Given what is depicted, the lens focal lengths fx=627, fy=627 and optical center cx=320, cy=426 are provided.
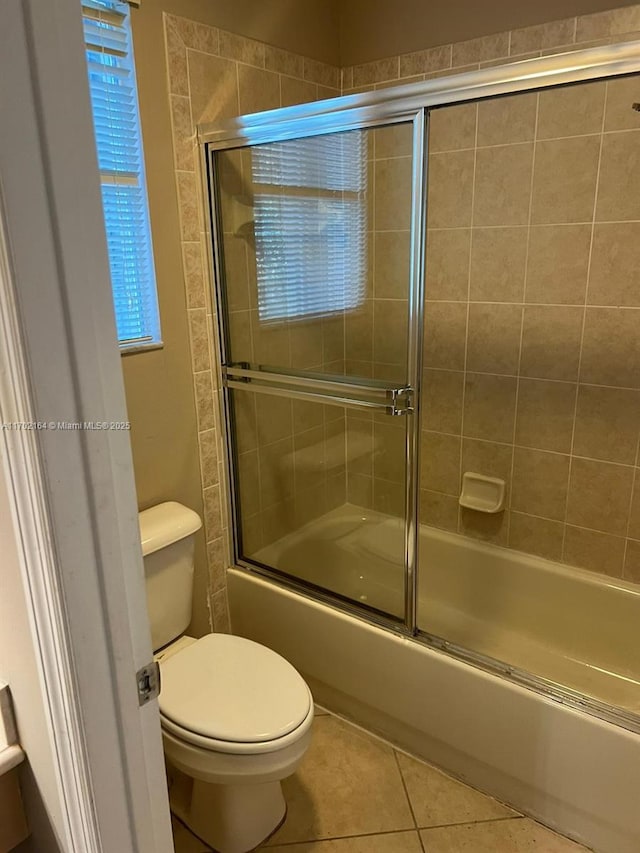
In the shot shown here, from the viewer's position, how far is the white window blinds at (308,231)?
6.62 feet

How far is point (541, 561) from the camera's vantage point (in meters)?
2.35

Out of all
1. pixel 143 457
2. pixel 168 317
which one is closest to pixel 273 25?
pixel 168 317

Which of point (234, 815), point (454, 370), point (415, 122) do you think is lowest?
point (234, 815)

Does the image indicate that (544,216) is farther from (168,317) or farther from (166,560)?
(166,560)

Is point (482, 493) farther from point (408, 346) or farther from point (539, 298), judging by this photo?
point (408, 346)

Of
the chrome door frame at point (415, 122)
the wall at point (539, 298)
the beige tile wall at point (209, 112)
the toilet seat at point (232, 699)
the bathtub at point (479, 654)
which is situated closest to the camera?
the chrome door frame at point (415, 122)

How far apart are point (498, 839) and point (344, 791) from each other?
445 mm

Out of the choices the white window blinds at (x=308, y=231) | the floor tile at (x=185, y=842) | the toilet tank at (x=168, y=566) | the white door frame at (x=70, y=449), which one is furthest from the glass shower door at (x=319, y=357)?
the white door frame at (x=70, y=449)

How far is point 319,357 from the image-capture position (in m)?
2.22

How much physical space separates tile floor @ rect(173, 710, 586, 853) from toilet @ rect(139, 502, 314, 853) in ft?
0.30

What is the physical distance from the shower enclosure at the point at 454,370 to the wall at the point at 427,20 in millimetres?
225

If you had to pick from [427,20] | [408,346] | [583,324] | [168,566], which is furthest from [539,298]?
[168,566]

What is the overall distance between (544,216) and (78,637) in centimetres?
197

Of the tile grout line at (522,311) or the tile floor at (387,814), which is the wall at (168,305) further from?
the tile grout line at (522,311)
